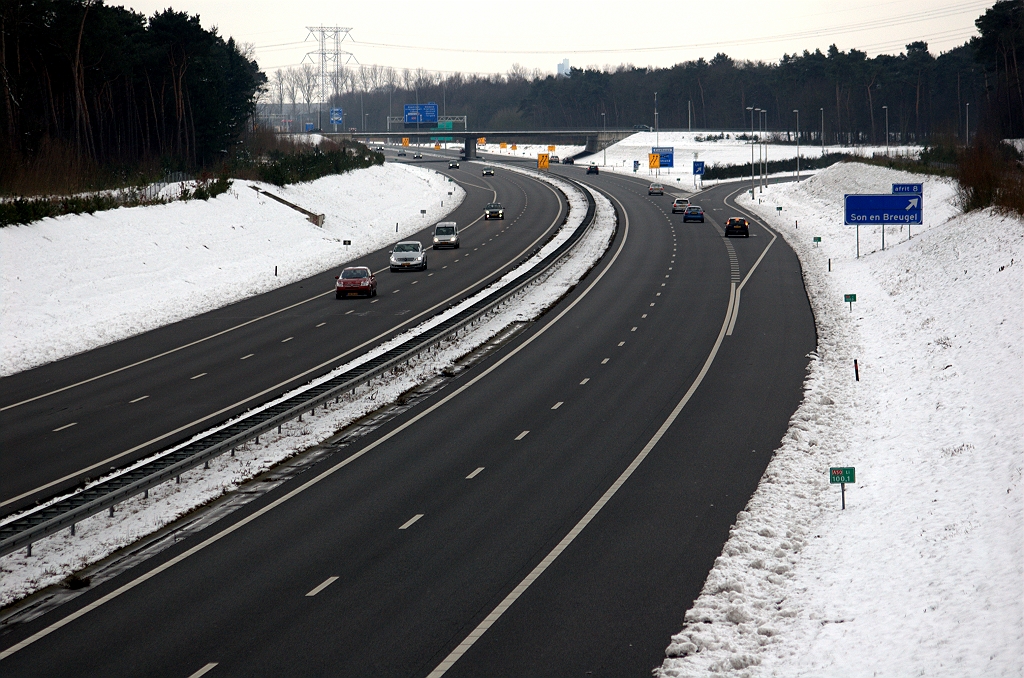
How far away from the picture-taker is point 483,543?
17312mm

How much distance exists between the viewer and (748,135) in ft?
654

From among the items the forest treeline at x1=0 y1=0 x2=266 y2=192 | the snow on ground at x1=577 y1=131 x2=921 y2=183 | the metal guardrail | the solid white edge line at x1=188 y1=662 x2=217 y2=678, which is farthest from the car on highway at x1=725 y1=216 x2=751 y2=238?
the snow on ground at x1=577 y1=131 x2=921 y2=183

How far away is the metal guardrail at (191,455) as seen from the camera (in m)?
16.9

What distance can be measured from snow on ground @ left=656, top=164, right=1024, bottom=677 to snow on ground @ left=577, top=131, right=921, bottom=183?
11669cm

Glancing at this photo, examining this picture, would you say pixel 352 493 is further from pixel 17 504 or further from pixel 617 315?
pixel 617 315

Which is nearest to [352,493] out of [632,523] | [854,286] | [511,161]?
[632,523]

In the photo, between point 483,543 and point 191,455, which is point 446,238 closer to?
point 191,455

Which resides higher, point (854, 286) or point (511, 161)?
point (511, 161)

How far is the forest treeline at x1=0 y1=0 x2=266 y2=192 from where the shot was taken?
61.9 meters

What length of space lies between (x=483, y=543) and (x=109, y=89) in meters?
73.1

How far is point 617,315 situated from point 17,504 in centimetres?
2609

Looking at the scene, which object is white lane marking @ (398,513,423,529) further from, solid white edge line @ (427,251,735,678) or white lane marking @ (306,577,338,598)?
solid white edge line @ (427,251,735,678)

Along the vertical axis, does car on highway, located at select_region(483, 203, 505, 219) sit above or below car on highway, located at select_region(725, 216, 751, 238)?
above

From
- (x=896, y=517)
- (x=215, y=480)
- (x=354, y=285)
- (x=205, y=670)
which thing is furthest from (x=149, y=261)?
(x=896, y=517)
